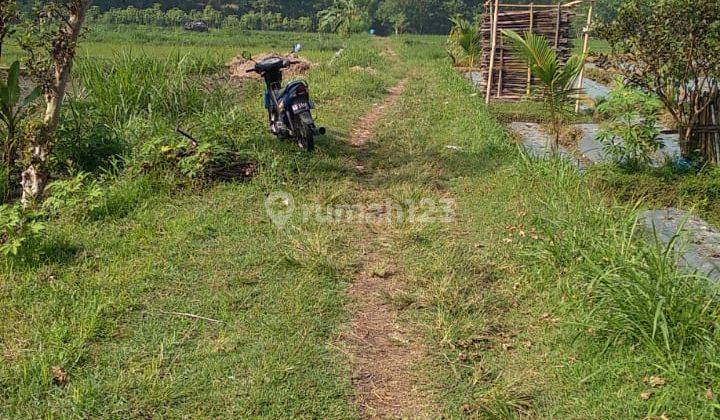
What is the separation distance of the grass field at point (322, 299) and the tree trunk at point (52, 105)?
326 millimetres

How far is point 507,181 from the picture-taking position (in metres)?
5.38

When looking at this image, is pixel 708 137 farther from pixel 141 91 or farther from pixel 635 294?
pixel 141 91

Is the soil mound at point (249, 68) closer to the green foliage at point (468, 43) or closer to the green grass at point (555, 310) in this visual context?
the green foliage at point (468, 43)

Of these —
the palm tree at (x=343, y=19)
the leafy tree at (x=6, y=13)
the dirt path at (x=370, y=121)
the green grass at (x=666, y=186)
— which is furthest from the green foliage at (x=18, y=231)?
the palm tree at (x=343, y=19)

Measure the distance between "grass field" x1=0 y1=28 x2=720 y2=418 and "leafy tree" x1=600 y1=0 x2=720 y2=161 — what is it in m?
1.35

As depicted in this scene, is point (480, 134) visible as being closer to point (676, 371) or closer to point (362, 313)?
point (362, 313)

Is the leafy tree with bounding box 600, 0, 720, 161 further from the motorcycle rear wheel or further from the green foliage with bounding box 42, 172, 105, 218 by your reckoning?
the green foliage with bounding box 42, 172, 105, 218

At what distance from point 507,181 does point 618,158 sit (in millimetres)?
1310

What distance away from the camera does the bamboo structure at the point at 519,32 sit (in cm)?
1022

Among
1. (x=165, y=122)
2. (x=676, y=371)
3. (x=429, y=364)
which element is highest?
(x=165, y=122)

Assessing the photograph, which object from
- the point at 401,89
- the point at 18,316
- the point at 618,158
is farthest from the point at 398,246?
the point at 401,89

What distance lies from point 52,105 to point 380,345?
3145 millimetres

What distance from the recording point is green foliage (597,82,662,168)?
5398 millimetres

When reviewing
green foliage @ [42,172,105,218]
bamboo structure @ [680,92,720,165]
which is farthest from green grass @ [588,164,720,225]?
green foliage @ [42,172,105,218]
